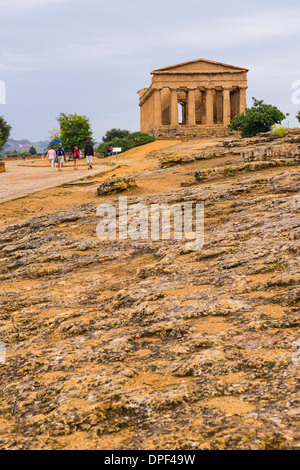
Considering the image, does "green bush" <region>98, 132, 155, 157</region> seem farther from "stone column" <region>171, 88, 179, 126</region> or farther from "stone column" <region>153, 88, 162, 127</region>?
"stone column" <region>171, 88, 179, 126</region>

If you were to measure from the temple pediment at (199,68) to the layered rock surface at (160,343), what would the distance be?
50915 mm

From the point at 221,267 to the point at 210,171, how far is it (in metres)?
8.41

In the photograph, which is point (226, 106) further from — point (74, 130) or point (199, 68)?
point (74, 130)

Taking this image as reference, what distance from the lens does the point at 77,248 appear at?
8.38m

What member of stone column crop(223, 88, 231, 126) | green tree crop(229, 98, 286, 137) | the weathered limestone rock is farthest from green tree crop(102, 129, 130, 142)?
the weathered limestone rock

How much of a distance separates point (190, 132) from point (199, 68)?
8.08 meters

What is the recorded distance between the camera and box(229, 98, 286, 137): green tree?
127 ft

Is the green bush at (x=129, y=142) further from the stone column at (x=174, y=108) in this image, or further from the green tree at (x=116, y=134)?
the green tree at (x=116, y=134)

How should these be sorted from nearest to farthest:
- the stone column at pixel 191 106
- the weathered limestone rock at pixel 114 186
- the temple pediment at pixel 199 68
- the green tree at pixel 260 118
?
the weathered limestone rock at pixel 114 186 → the green tree at pixel 260 118 → the temple pediment at pixel 199 68 → the stone column at pixel 191 106

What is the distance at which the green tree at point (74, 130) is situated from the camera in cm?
5512

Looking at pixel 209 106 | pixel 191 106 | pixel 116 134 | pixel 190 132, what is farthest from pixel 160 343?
pixel 116 134

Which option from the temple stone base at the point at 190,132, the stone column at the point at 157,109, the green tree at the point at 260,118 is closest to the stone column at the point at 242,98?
the temple stone base at the point at 190,132

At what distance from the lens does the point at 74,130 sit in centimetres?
5538

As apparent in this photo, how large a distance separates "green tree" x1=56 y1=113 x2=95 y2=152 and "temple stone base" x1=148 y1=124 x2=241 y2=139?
8709 mm
